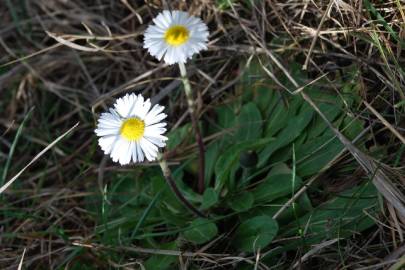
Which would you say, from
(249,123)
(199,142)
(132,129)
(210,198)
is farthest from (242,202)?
(132,129)

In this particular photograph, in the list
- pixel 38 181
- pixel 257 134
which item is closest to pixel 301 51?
pixel 257 134

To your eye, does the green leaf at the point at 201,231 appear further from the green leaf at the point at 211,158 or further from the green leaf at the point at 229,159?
the green leaf at the point at 211,158

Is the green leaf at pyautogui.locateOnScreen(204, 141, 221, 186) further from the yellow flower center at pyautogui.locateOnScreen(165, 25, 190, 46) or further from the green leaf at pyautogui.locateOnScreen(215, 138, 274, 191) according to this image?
the yellow flower center at pyautogui.locateOnScreen(165, 25, 190, 46)

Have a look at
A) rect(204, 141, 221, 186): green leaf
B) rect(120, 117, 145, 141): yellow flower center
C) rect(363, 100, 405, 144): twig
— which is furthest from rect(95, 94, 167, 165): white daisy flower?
rect(363, 100, 405, 144): twig

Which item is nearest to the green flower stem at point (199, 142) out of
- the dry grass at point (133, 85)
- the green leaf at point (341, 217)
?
the dry grass at point (133, 85)

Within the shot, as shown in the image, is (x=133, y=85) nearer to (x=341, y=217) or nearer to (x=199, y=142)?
(x=199, y=142)

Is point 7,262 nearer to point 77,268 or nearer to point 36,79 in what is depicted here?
point 77,268
